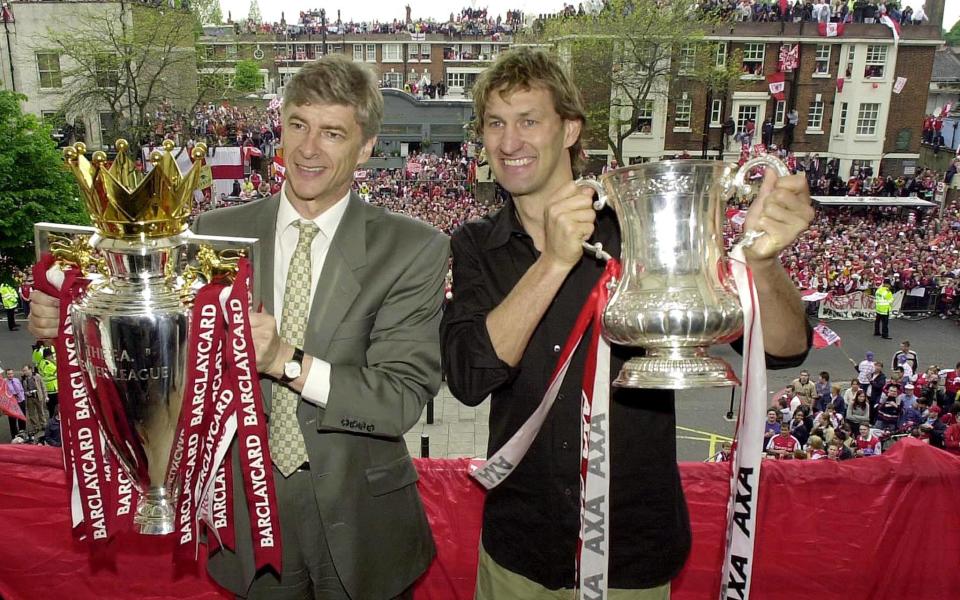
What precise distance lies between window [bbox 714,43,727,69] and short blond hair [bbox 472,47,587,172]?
3497cm

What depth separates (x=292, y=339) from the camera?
233 cm

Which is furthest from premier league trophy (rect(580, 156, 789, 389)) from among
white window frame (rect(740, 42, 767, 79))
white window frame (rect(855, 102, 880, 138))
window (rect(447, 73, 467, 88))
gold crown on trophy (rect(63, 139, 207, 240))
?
window (rect(447, 73, 467, 88))

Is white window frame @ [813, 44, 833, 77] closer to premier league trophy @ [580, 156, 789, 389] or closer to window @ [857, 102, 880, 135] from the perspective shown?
window @ [857, 102, 880, 135]

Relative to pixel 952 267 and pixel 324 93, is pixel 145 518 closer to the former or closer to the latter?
pixel 324 93

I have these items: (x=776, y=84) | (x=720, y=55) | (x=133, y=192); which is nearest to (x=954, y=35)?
(x=720, y=55)

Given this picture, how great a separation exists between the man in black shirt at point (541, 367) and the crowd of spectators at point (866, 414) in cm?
705

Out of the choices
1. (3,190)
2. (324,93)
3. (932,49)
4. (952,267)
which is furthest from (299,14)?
(324,93)

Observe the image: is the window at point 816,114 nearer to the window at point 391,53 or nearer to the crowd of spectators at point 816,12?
the crowd of spectators at point 816,12

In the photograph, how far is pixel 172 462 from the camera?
2209mm

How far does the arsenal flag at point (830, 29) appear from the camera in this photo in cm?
3491

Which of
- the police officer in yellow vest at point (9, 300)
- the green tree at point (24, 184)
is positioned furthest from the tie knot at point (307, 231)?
the police officer in yellow vest at point (9, 300)

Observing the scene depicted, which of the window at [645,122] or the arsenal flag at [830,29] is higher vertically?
the arsenal flag at [830,29]

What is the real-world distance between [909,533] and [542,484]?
232cm

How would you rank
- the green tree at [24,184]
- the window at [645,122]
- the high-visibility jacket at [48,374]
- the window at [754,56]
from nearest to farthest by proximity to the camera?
1. the high-visibility jacket at [48,374]
2. the green tree at [24,184]
3. the window at [645,122]
4. the window at [754,56]
